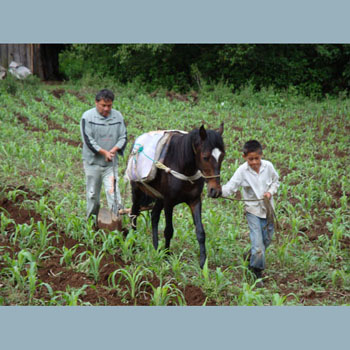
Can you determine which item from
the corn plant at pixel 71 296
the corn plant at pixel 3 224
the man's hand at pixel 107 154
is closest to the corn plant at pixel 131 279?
the corn plant at pixel 71 296

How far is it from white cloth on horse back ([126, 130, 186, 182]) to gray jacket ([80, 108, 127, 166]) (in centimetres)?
22

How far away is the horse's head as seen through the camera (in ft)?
15.1

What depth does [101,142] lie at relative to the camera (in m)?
5.90

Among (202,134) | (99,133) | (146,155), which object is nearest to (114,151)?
(99,133)

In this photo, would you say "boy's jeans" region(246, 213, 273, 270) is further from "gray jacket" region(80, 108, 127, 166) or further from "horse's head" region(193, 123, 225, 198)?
"gray jacket" region(80, 108, 127, 166)

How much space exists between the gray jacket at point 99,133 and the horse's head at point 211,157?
1546mm

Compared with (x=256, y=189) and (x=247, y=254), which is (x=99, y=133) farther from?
(x=247, y=254)

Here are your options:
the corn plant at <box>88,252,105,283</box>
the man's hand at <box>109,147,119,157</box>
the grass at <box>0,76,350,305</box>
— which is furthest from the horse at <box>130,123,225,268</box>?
the corn plant at <box>88,252,105,283</box>

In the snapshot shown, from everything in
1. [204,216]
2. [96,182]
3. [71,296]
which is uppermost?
[96,182]

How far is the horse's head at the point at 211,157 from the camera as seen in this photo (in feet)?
15.1

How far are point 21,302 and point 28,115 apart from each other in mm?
10224

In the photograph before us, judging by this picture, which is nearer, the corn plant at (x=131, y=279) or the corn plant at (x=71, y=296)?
the corn plant at (x=71, y=296)

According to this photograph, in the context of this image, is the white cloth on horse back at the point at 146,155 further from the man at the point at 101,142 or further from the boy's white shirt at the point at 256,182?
the boy's white shirt at the point at 256,182

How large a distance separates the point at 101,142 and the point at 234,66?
48.1 ft
